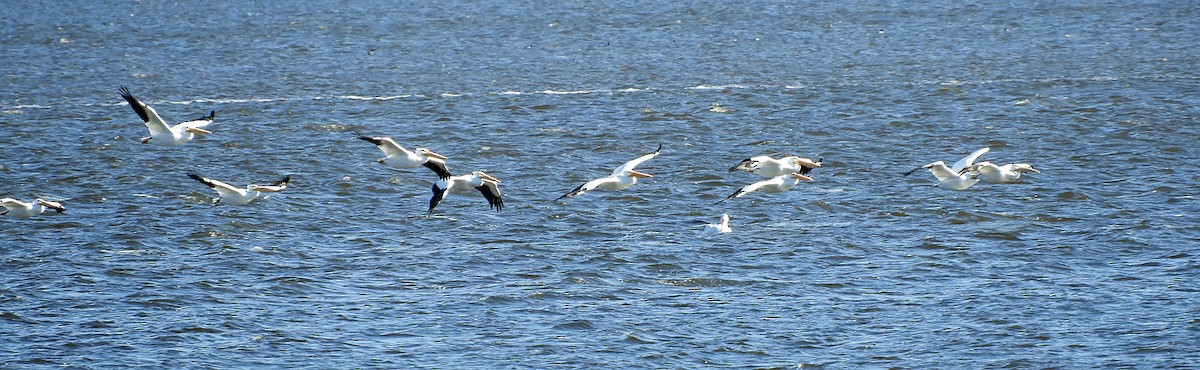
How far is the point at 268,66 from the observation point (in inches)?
1577

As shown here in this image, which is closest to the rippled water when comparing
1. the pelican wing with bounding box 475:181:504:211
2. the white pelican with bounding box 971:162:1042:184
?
the pelican wing with bounding box 475:181:504:211

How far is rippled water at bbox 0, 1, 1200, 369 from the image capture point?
1606cm

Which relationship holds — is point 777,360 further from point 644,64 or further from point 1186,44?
point 1186,44

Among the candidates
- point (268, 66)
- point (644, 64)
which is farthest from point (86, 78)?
point (644, 64)

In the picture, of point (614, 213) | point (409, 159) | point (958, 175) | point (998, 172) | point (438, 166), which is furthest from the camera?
point (614, 213)

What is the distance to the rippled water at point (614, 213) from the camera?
52.7 ft

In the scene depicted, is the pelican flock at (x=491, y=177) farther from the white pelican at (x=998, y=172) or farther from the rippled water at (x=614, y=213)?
the rippled water at (x=614, y=213)

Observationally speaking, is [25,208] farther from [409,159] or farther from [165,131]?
[409,159]

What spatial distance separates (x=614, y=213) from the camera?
2212 centimetres

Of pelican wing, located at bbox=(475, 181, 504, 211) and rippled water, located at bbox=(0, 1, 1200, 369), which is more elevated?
pelican wing, located at bbox=(475, 181, 504, 211)

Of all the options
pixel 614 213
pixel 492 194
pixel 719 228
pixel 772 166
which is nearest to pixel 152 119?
pixel 492 194

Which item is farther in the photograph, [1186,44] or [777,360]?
[1186,44]

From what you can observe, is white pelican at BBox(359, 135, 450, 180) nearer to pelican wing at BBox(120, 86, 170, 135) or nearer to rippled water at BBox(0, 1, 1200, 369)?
rippled water at BBox(0, 1, 1200, 369)

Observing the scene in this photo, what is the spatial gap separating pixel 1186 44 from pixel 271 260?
1143 inches
